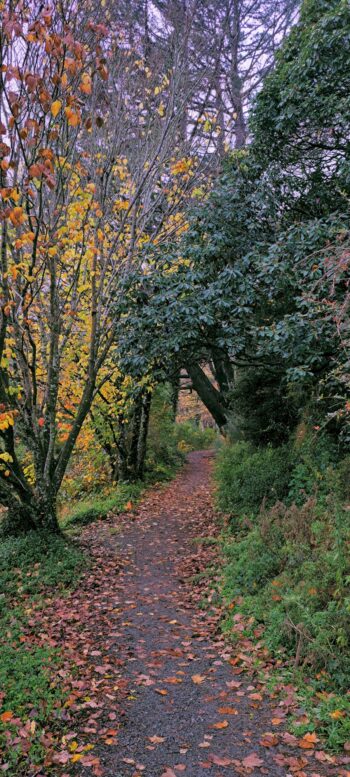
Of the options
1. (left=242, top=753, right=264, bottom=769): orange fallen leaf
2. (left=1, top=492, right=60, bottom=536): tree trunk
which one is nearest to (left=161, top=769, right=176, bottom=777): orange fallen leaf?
(left=242, top=753, right=264, bottom=769): orange fallen leaf

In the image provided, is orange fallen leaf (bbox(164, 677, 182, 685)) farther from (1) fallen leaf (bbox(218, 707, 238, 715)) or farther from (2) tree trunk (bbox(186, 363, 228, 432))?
(2) tree trunk (bbox(186, 363, 228, 432))

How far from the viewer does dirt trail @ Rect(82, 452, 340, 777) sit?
3502mm

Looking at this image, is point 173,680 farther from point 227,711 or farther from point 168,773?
point 168,773

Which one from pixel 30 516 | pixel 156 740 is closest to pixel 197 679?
pixel 156 740

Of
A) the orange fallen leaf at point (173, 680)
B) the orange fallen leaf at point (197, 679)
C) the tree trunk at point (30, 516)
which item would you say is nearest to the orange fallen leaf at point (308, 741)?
the orange fallen leaf at point (197, 679)

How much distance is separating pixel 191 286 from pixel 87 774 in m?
5.98

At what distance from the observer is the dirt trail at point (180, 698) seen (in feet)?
11.5

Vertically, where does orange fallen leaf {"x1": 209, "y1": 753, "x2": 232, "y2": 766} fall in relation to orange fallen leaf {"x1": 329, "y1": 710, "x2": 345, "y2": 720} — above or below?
below

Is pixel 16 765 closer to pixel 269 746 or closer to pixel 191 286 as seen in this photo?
pixel 269 746

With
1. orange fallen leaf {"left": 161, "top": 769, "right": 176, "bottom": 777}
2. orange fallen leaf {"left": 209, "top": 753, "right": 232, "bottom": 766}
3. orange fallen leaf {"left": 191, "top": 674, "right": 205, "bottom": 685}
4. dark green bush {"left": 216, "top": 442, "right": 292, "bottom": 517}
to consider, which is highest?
dark green bush {"left": 216, "top": 442, "right": 292, "bottom": 517}

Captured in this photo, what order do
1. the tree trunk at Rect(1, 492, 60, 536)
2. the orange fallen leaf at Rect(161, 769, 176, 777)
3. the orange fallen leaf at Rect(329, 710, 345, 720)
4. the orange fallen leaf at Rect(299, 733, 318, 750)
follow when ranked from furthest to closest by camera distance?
the tree trunk at Rect(1, 492, 60, 536) → the orange fallen leaf at Rect(329, 710, 345, 720) → the orange fallen leaf at Rect(299, 733, 318, 750) → the orange fallen leaf at Rect(161, 769, 176, 777)

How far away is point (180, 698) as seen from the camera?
171 inches

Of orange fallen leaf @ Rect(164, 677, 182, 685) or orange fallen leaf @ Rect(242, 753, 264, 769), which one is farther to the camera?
orange fallen leaf @ Rect(164, 677, 182, 685)

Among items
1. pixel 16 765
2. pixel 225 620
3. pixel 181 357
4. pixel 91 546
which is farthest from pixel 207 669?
pixel 181 357
